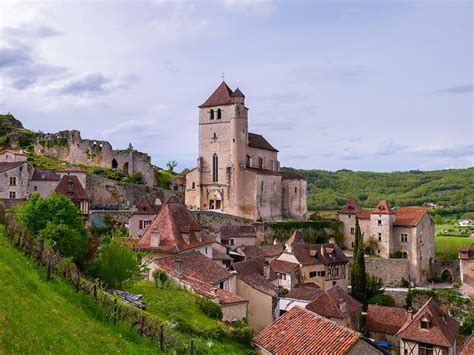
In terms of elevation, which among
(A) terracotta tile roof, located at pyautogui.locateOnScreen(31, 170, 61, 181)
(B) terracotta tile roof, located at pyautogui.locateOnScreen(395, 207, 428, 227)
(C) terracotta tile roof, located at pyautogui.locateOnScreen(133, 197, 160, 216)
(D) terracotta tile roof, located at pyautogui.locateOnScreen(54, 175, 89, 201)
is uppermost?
(A) terracotta tile roof, located at pyautogui.locateOnScreen(31, 170, 61, 181)

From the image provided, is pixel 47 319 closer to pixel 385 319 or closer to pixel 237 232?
pixel 385 319

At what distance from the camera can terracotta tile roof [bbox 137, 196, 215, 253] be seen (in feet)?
Result: 118

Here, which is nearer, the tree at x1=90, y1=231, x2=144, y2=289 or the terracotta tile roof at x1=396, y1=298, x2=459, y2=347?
the tree at x1=90, y1=231, x2=144, y2=289

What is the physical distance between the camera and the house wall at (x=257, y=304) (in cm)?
3725

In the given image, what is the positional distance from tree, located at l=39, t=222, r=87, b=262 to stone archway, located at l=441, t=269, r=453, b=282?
5392 centimetres

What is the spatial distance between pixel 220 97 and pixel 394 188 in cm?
9370

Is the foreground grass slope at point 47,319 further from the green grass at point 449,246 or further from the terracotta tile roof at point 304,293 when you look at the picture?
the green grass at point 449,246

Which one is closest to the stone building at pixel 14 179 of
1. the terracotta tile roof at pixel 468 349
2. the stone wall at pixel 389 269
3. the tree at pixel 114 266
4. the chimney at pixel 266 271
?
the chimney at pixel 266 271

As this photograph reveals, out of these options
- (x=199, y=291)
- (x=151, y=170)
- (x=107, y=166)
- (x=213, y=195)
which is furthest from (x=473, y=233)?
(x=199, y=291)

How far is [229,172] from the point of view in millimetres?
68250

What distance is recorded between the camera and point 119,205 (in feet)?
214

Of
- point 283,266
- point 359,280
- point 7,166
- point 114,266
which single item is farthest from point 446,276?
point 7,166

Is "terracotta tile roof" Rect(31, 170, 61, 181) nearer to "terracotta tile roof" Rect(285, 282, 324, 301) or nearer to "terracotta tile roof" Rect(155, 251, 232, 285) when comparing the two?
"terracotta tile roof" Rect(155, 251, 232, 285)

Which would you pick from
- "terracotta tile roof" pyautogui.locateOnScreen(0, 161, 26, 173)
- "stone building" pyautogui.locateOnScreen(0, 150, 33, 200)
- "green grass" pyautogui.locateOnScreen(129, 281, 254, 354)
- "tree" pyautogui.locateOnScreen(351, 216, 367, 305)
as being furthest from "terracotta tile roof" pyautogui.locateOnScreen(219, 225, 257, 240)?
"green grass" pyautogui.locateOnScreen(129, 281, 254, 354)
